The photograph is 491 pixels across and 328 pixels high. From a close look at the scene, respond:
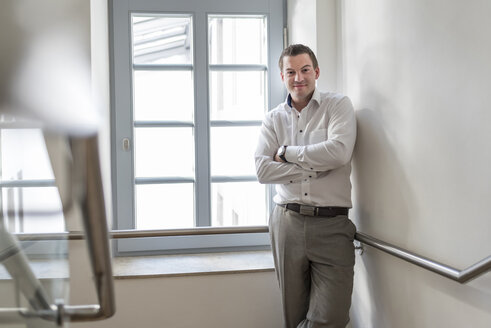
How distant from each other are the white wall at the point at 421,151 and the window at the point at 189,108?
784 millimetres

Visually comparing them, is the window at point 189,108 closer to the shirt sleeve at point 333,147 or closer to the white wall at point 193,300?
the white wall at point 193,300

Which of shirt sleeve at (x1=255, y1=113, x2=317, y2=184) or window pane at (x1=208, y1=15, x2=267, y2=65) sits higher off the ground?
window pane at (x1=208, y1=15, x2=267, y2=65)

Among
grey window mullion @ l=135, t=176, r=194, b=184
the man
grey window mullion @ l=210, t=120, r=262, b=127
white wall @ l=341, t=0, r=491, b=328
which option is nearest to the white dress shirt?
the man

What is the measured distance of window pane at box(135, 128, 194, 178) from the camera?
2918 millimetres

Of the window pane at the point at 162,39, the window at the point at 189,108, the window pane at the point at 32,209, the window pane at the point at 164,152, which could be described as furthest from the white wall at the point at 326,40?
the window pane at the point at 32,209

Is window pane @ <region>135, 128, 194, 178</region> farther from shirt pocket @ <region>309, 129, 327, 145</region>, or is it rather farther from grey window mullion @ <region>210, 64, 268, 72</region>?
shirt pocket @ <region>309, 129, 327, 145</region>

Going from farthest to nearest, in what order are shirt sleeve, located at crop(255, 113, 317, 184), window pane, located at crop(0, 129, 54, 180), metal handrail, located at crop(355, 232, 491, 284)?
shirt sleeve, located at crop(255, 113, 317, 184), metal handrail, located at crop(355, 232, 491, 284), window pane, located at crop(0, 129, 54, 180)

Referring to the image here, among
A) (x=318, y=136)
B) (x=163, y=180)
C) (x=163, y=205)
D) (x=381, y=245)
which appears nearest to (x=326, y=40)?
(x=318, y=136)

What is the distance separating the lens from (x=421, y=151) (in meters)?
1.67

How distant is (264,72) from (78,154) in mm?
2637

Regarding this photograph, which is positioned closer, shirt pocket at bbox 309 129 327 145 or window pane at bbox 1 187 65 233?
window pane at bbox 1 187 65 233

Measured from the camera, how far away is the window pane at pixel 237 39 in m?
2.93

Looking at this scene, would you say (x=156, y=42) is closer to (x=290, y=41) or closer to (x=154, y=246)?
(x=290, y=41)

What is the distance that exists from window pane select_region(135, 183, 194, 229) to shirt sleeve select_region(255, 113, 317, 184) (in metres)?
0.83
